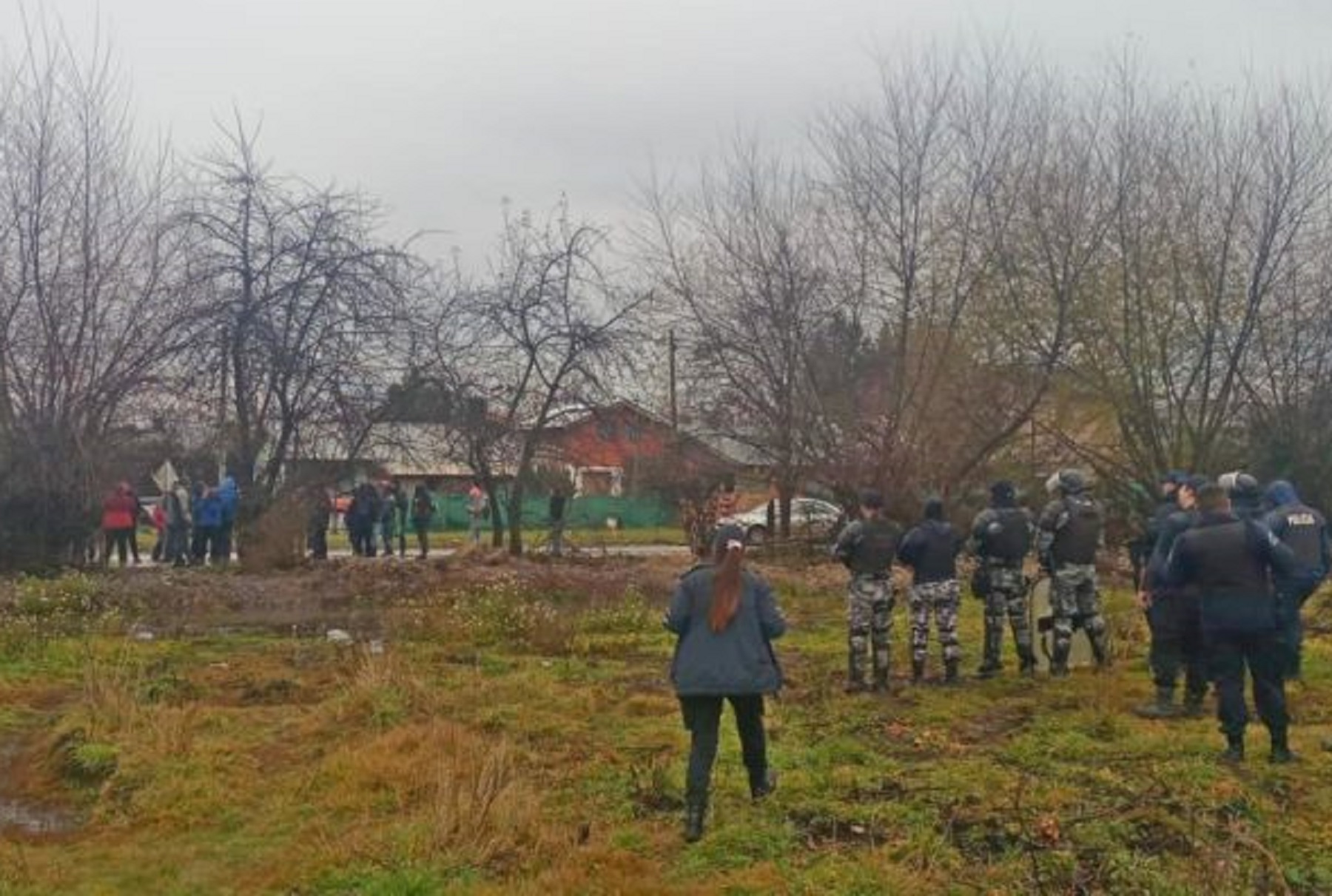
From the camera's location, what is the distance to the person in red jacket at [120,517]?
23.0 m

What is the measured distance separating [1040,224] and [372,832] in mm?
21068

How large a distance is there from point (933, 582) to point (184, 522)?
55.2 ft

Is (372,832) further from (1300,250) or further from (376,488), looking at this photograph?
(1300,250)

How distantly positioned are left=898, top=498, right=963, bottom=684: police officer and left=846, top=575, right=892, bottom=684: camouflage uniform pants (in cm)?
31

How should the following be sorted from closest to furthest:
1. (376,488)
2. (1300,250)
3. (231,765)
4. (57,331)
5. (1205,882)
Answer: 1. (1205,882)
2. (231,765)
3. (57,331)
4. (1300,250)
5. (376,488)

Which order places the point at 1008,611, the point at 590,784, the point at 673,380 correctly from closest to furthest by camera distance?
the point at 590,784 → the point at 1008,611 → the point at 673,380

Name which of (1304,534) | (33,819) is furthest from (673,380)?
(33,819)

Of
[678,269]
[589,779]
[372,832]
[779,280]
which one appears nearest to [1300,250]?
[779,280]

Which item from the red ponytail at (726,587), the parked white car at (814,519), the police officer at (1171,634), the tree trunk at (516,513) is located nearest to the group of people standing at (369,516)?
the tree trunk at (516,513)

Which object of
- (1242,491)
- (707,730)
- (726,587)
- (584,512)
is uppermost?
(584,512)

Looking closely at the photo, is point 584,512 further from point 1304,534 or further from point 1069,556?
point 1304,534

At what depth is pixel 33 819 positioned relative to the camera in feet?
26.9

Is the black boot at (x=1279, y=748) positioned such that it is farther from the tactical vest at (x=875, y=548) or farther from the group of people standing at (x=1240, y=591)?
the tactical vest at (x=875, y=548)

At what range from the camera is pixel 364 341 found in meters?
26.1
